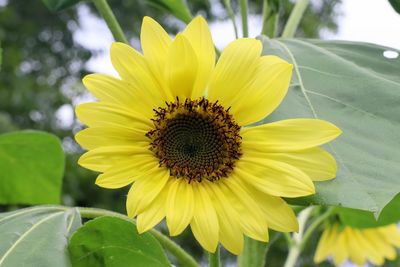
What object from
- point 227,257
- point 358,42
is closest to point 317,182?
point 358,42

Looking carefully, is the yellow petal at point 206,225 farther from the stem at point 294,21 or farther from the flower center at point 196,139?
the stem at point 294,21

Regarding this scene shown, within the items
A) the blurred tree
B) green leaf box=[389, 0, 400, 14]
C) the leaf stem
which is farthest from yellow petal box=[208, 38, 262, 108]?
the blurred tree

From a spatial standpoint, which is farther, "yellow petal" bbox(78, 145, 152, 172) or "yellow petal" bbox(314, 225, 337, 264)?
"yellow petal" bbox(314, 225, 337, 264)

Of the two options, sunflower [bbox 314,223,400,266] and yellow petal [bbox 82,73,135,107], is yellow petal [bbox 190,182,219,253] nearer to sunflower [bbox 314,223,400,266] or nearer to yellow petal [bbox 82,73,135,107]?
yellow petal [bbox 82,73,135,107]

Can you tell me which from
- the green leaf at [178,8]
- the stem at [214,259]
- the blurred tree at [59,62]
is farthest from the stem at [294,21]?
the blurred tree at [59,62]

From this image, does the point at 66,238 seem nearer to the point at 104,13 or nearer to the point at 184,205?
the point at 184,205

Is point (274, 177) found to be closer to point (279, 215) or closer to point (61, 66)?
point (279, 215)
